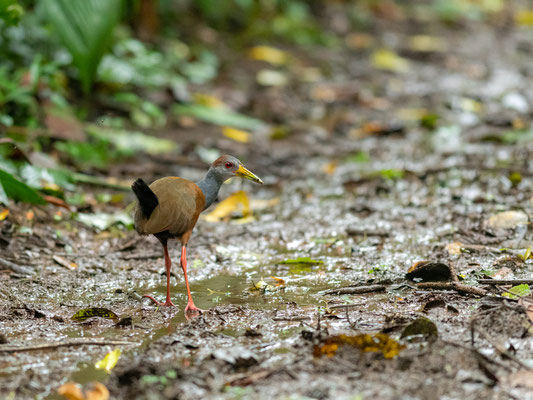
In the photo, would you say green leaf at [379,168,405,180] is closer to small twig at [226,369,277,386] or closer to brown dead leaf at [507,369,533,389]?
brown dead leaf at [507,369,533,389]

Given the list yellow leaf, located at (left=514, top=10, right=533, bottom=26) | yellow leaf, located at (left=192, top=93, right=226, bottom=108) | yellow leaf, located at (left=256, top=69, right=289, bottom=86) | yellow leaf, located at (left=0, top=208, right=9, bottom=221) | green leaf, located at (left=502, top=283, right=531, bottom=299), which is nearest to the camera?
green leaf, located at (left=502, top=283, right=531, bottom=299)

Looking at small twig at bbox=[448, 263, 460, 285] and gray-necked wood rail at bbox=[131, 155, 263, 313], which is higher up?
gray-necked wood rail at bbox=[131, 155, 263, 313]

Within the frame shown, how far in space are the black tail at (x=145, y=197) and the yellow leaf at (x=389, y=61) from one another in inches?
297

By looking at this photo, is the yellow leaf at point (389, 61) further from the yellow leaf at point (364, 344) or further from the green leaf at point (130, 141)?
the yellow leaf at point (364, 344)

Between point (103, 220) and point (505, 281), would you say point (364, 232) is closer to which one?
point (505, 281)

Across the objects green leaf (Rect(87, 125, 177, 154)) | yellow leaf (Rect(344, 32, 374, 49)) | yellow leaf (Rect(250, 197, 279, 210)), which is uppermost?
yellow leaf (Rect(344, 32, 374, 49))

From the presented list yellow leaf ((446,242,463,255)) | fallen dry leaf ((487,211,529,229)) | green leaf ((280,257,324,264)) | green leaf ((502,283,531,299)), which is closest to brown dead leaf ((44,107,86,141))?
green leaf ((280,257,324,264))

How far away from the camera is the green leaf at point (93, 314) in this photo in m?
3.07

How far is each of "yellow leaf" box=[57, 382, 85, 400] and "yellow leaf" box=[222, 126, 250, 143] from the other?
4.88 metres

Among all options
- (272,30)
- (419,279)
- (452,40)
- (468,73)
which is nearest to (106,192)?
(419,279)

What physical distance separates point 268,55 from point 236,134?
117 inches

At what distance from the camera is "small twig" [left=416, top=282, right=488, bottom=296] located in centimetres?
305

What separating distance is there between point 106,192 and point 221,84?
3513 mm

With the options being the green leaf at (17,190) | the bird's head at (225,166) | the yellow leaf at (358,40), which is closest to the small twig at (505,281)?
the bird's head at (225,166)
